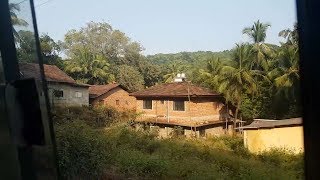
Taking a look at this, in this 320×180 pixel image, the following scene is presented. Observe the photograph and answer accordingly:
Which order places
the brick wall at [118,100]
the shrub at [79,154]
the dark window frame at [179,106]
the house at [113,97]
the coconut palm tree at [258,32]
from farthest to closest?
the brick wall at [118,100]
the house at [113,97]
the dark window frame at [179,106]
the coconut palm tree at [258,32]
the shrub at [79,154]

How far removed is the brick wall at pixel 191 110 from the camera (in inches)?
349

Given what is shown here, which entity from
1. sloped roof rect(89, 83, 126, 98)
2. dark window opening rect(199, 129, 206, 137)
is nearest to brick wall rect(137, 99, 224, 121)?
dark window opening rect(199, 129, 206, 137)

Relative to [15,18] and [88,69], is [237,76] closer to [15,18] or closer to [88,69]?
[88,69]

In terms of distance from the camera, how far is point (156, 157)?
255 inches

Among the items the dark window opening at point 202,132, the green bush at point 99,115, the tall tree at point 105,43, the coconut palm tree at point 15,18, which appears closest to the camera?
the coconut palm tree at point 15,18

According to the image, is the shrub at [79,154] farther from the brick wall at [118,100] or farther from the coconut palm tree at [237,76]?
the brick wall at [118,100]

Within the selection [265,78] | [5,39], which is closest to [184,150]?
[265,78]

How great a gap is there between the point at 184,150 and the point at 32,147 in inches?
272

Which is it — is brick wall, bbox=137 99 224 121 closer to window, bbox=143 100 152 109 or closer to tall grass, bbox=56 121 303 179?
window, bbox=143 100 152 109

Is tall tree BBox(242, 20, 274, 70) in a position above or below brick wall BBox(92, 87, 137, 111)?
above

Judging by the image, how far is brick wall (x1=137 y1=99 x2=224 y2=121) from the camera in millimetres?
8867

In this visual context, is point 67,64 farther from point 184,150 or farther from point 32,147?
point 32,147

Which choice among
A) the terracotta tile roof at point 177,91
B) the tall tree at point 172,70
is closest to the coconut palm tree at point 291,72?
the terracotta tile roof at point 177,91

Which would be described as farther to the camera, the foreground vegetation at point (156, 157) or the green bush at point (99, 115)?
the green bush at point (99, 115)
